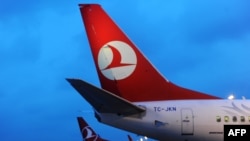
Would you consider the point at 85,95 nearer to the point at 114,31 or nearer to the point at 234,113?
the point at 114,31

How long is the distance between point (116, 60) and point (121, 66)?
0.98ft

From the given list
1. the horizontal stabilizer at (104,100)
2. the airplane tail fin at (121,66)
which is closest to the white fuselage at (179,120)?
the horizontal stabilizer at (104,100)

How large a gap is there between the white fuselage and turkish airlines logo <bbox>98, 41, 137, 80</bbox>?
4.40 ft

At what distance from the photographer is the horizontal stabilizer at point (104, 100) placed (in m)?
15.6

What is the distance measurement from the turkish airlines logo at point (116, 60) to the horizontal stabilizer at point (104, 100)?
1.56 m

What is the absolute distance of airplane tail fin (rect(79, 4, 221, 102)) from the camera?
18.9m

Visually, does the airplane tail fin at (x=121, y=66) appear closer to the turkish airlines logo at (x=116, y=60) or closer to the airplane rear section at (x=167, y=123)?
the turkish airlines logo at (x=116, y=60)

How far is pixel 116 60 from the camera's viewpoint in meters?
19.0

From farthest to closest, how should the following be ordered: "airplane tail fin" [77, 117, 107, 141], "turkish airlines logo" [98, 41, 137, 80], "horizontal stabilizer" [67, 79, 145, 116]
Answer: "airplane tail fin" [77, 117, 107, 141] < "turkish airlines logo" [98, 41, 137, 80] < "horizontal stabilizer" [67, 79, 145, 116]

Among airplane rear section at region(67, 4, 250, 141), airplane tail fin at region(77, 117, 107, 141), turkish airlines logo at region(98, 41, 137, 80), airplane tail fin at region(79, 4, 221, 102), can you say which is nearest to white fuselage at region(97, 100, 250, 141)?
airplane rear section at region(67, 4, 250, 141)

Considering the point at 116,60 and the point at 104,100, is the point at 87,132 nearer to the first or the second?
the point at 116,60

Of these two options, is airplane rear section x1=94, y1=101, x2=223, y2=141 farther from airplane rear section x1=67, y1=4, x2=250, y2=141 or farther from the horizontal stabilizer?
the horizontal stabilizer

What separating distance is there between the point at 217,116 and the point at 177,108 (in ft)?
5.12

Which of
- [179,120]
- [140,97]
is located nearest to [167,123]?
[179,120]
